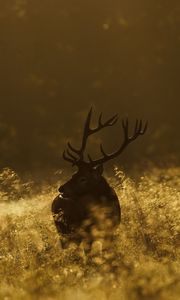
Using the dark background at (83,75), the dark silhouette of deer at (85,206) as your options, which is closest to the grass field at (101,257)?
the dark silhouette of deer at (85,206)

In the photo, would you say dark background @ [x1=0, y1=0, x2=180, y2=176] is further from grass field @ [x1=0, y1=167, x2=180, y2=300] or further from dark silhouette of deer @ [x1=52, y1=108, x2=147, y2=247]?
dark silhouette of deer @ [x1=52, y1=108, x2=147, y2=247]

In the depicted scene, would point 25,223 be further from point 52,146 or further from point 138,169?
point 52,146

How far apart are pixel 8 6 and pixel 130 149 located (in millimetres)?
25056

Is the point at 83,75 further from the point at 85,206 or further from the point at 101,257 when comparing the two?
the point at 101,257

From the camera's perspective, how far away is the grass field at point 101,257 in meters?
6.81

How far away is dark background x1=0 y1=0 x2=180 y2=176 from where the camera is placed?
33281 mm

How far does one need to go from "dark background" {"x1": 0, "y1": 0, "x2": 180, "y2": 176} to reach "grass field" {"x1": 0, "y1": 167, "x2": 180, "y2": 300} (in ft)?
48.9

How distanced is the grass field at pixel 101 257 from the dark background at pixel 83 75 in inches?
586

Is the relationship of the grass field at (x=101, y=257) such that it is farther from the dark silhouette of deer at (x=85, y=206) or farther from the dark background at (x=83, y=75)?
the dark background at (x=83, y=75)

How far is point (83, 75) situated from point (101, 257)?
36984mm

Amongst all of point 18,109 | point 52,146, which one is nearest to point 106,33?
point 18,109

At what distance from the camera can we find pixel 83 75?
45.3 metres

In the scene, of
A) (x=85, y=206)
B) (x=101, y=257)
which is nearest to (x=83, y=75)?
(x=85, y=206)

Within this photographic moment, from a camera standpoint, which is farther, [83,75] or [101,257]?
[83,75]
